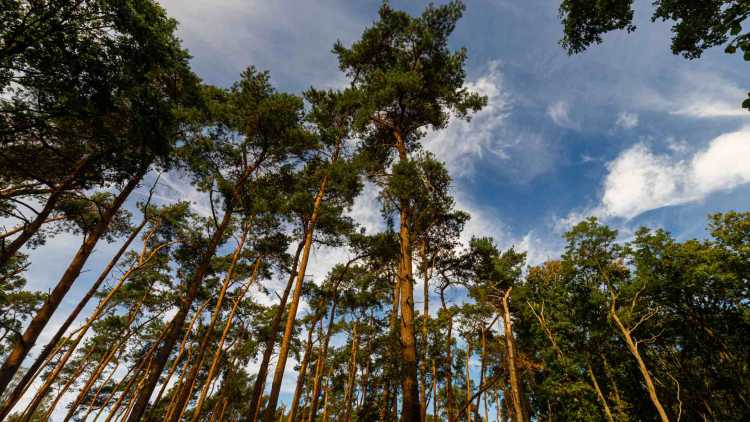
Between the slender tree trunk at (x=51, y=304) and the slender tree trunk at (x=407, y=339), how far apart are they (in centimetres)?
865

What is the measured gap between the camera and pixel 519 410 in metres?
6.83

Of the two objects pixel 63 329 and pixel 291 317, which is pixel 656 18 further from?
pixel 63 329

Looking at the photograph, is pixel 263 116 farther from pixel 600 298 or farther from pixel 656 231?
pixel 656 231

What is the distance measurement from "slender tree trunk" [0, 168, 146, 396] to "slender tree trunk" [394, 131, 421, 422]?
8648mm

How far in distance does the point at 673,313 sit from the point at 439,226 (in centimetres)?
1844

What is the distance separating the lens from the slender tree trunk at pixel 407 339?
666 cm

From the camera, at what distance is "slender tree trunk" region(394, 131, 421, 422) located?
666cm

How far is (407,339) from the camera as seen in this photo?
7527 millimetres

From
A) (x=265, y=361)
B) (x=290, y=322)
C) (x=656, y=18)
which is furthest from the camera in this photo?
(x=265, y=361)

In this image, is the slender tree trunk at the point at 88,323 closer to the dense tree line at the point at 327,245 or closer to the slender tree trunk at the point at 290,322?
the dense tree line at the point at 327,245

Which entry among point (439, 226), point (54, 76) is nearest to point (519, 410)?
point (439, 226)

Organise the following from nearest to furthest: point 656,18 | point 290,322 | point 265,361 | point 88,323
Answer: point 656,18, point 290,322, point 265,361, point 88,323

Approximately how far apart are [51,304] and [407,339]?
9594mm

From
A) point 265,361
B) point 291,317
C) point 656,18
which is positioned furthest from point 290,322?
point 656,18
